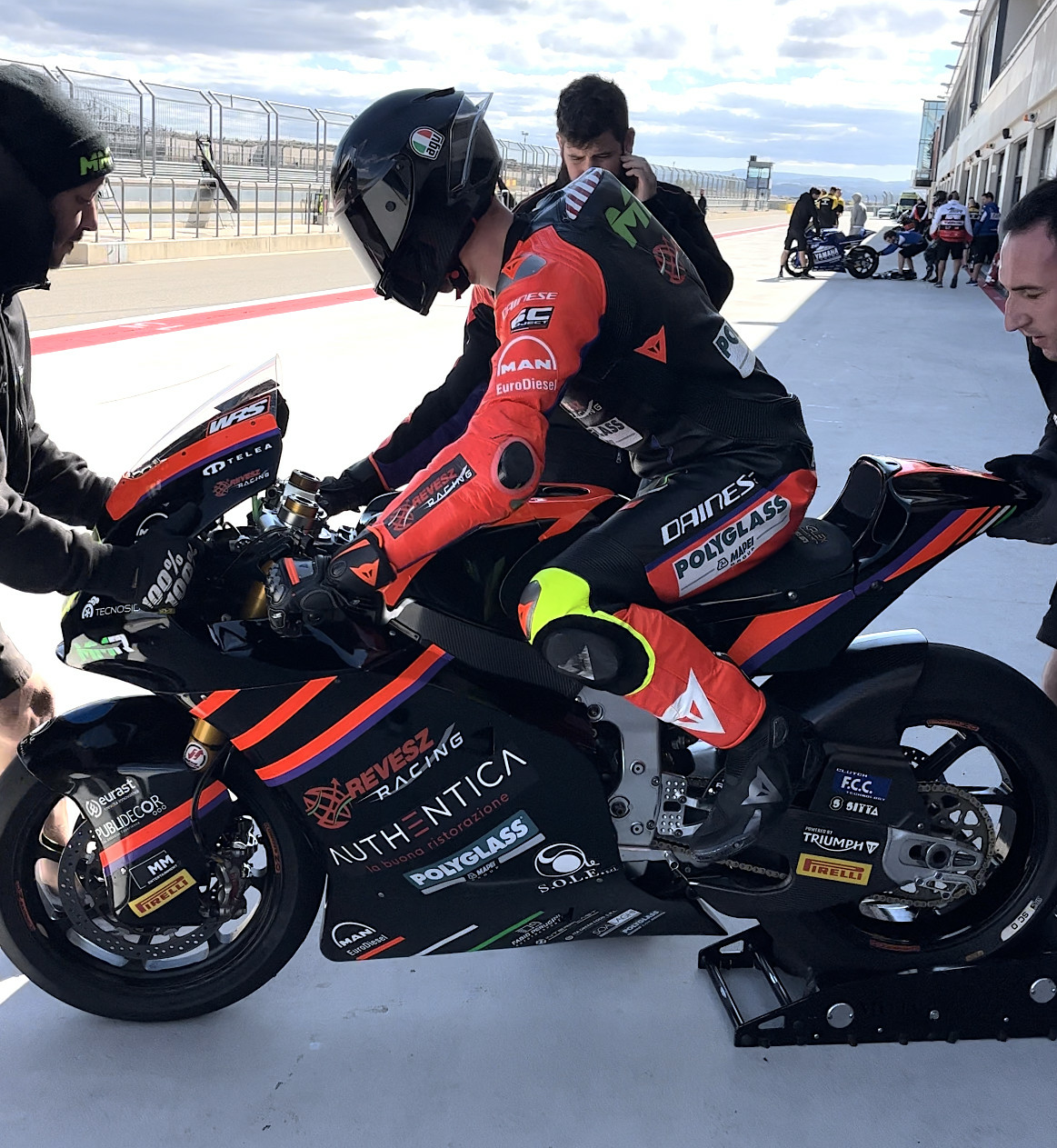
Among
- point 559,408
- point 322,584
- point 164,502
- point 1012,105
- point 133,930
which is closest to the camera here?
point 322,584

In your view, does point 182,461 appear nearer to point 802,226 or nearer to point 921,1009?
point 921,1009

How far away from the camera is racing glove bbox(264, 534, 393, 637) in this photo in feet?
6.25

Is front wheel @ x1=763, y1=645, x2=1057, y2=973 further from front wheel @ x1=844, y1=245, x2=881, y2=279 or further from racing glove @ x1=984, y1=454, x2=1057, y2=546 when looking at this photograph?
front wheel @ x1=844, y1=245, x2=881, y2=279

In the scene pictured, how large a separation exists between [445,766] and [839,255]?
22.7 metres

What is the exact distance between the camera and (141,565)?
1.96 m

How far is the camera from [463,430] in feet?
8.82

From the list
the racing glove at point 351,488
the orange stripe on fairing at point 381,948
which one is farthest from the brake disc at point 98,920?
the racing glove at point 351,488

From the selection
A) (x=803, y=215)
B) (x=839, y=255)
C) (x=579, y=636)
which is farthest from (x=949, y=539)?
(x=839, y=255)

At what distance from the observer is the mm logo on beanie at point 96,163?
219cm

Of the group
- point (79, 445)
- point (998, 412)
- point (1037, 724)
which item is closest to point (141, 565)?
point (1037, 724)

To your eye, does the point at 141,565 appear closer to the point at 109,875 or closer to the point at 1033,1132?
the point at 109,875

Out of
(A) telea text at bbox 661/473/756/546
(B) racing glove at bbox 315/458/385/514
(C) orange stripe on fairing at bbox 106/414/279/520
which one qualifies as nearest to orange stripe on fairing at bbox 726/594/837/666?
(A) telea text at bbox 661/473/756/546

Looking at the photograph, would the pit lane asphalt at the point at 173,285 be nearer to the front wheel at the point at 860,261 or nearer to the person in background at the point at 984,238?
the front wheel at the point at 860,261

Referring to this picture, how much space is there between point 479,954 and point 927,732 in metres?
1.62
